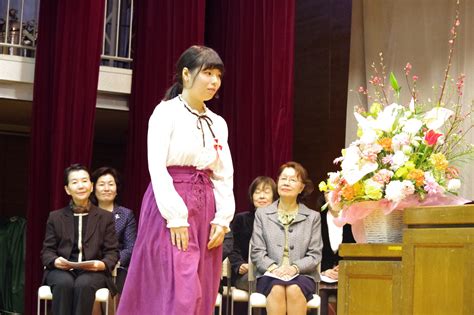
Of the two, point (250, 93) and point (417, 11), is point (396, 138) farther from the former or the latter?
point (417, 11)

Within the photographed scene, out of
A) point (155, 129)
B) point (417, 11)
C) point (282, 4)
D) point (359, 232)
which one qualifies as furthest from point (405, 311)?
point (417, 11)

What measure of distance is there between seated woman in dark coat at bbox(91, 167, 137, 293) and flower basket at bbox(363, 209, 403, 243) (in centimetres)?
279

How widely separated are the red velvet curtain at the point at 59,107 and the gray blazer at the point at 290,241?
1602mm

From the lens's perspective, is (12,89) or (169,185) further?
(12,89)

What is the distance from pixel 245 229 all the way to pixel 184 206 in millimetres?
2912

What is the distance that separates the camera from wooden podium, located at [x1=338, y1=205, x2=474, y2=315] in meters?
2.41

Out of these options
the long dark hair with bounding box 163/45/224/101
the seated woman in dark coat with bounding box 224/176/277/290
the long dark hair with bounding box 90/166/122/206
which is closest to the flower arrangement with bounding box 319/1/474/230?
the long dark hair with bounding box 163/45/224/101

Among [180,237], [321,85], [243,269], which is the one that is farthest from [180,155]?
[321,85]

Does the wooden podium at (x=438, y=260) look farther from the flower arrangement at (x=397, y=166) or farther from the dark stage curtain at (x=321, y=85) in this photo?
the dark stage curtain at (x=321, y=85)

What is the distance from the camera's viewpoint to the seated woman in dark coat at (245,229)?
5824mm

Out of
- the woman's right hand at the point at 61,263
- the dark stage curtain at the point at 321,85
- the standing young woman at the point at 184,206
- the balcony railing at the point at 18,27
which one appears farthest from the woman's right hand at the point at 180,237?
the dark stage curtain at the point at 321,85

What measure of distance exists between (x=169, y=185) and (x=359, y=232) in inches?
32.3

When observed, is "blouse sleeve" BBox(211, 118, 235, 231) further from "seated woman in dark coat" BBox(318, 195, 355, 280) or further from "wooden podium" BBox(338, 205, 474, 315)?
"seated woman in dark coat" BBox(318, 195, 355, 280)

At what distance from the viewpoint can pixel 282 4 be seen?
23.1ft
